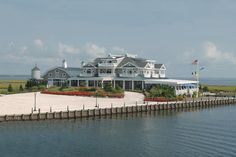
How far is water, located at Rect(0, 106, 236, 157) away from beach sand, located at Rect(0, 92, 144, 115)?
27.2 feet

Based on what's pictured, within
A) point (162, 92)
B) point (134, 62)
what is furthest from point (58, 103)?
point (134, 62)

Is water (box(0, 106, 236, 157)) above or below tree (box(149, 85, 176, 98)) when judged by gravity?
below

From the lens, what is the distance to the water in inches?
1858

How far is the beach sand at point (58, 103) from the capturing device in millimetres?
74938

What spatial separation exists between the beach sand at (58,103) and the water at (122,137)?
8.29 meters

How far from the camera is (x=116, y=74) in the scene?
12162 cm

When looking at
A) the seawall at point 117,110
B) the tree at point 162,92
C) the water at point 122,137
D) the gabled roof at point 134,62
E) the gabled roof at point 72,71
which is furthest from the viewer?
the gabled roof at point 72,71

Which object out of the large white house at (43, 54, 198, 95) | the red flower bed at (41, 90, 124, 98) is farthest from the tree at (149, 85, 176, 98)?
the large white house at (43, 54, 198, 95)

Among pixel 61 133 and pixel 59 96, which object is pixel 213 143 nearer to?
pixel 61 133

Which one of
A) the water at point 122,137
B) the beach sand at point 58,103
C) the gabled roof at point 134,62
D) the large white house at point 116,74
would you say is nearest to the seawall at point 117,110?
the water at point 122,137

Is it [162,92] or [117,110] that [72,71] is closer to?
[162,92]

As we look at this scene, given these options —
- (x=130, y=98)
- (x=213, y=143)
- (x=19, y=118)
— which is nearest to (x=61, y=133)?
(x=19, y=118)

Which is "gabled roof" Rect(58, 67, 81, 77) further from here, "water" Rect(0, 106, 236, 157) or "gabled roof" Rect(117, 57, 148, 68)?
"water" Rect(0, 106, 236, 157)

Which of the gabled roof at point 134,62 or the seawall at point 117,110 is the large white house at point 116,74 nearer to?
the gabled roof at point 134,62
